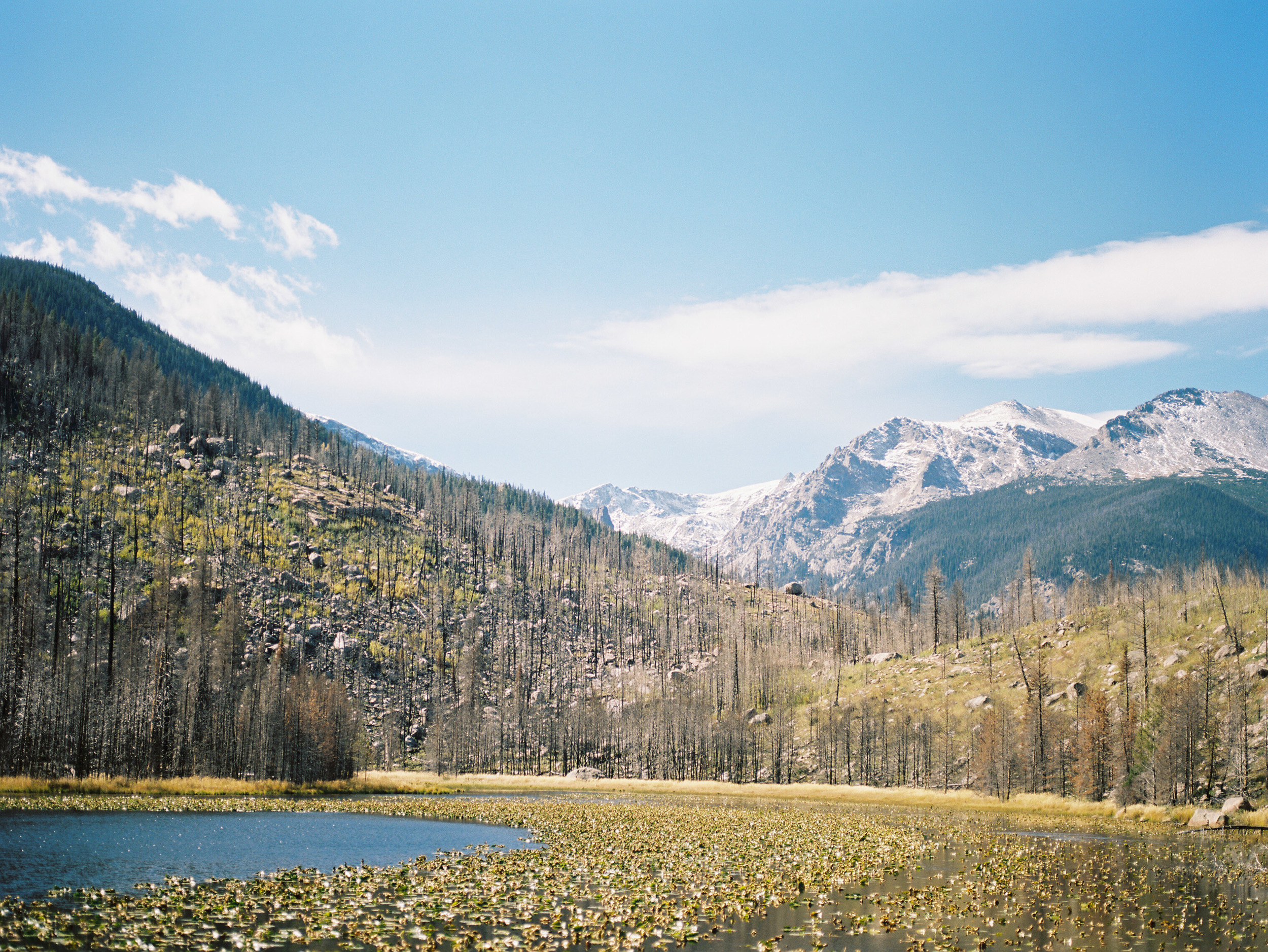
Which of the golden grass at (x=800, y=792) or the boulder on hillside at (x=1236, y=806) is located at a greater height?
the boulder on hillside at (x=1236, y=806)

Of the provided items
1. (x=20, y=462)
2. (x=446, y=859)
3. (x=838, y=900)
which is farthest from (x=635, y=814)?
(x=20, y=462)

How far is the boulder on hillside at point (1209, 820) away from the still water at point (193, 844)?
176 feet

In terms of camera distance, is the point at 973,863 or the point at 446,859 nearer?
the point at 446,859

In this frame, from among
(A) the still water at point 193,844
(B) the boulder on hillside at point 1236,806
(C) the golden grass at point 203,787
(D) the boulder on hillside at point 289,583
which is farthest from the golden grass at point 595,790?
(D) the boulder on hillside at point 289,583

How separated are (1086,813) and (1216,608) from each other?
3202 inches

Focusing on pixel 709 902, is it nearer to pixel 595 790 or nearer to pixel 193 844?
pixel 193 844

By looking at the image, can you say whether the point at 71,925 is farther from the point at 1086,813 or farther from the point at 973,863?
the point at 1086,813

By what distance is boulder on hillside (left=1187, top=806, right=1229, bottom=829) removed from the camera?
197 feet

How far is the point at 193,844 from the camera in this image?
39.1 metres

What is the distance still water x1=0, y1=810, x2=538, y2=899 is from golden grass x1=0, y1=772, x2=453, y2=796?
1825 centimetres

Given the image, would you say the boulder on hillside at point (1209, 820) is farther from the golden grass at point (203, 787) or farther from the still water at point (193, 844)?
the golden grass at point (203, 787)

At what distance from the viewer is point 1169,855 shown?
140ft

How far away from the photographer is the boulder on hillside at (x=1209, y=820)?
60.0 meters

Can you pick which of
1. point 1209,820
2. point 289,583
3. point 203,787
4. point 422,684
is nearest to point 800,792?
point 1209,820
